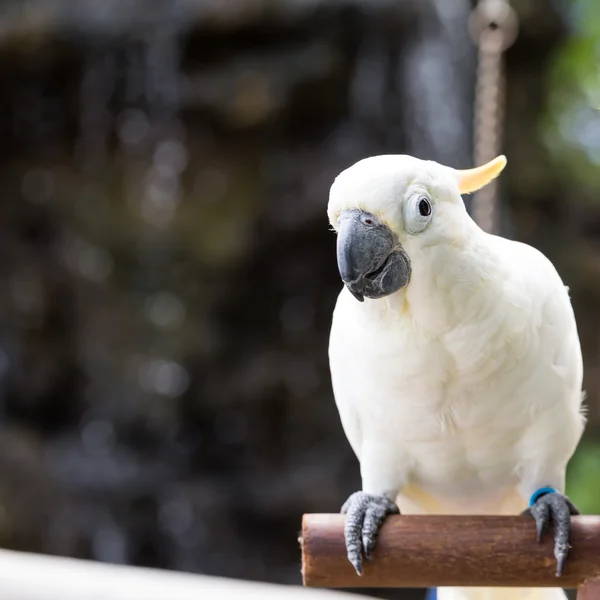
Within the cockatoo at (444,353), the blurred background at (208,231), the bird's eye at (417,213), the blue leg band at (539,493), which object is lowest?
the blue leg band at (539,493)

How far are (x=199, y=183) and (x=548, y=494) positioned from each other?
263 cm

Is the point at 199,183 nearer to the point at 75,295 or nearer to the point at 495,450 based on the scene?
the point at 75,295

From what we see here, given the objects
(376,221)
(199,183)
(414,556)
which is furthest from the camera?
(199,183)

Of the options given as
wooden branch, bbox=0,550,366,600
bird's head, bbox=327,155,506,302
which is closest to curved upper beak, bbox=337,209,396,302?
bird's head, bbox=327,155,506,302

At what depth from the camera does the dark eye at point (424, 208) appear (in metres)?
0.99

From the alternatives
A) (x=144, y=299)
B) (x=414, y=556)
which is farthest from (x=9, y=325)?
(x=414, y=556)

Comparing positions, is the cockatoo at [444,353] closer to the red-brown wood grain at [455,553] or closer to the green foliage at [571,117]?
the red-brown wood grain at [455,553]

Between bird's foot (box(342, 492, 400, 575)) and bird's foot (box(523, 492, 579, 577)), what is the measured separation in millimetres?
200

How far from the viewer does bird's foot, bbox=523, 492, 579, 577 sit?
41.7 inches

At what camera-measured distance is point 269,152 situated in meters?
3.45

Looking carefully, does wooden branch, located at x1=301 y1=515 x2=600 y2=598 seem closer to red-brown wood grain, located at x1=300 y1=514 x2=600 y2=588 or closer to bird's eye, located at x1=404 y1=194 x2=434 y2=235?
red-brown wood grain, located at x1=300 y1=514 x2=600 y2=588

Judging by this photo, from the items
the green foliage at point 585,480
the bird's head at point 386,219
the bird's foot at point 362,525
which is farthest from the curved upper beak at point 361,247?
the green foliage at point 585,480

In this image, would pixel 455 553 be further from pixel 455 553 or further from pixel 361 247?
pixel 361 247

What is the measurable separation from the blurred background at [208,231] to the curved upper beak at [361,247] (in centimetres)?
239
